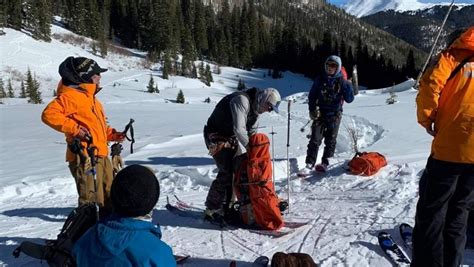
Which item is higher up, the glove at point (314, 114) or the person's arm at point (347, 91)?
the person's arm at point (347, 91)

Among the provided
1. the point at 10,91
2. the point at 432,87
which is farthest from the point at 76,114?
the point at 10,91

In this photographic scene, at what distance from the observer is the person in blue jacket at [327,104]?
6742 millimetres

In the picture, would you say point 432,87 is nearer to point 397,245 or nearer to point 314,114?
point 397,245

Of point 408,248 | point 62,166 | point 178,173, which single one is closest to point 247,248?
point 408,248

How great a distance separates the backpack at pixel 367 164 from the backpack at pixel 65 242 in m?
3.81

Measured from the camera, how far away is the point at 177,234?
4.98m

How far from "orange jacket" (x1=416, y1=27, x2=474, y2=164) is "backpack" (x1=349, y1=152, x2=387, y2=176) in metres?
3.24

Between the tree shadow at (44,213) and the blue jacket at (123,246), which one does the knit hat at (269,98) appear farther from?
the tree shadow at (44,213)

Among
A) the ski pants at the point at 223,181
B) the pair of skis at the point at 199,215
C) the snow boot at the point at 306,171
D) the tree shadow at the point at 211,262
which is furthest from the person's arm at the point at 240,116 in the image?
the snow boot at the point at 306,171

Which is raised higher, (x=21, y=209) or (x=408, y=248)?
(x=408, y=248)

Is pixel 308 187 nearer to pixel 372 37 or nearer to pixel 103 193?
pixel 103 193

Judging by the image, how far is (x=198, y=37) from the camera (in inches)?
2813

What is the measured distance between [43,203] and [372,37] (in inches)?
5663

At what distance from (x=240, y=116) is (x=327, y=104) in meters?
2.51
